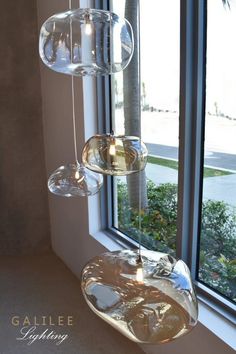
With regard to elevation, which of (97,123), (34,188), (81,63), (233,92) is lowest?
(34,188)

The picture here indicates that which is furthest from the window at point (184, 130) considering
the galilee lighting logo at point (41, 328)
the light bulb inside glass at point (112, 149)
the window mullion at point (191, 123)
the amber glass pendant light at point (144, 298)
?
the amber glass pendant light at point (144, 298)

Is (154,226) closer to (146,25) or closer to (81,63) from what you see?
(146,25)

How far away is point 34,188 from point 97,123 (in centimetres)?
118

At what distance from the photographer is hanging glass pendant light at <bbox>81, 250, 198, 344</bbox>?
2.60ft

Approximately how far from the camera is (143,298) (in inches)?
32.0

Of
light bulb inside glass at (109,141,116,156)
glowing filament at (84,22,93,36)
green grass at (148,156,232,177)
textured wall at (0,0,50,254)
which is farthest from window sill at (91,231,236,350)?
textured wall at (0,0,50,254)

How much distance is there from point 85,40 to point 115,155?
37cm

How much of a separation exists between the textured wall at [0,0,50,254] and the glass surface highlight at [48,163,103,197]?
1803 mm

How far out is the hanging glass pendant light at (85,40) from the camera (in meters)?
1.04

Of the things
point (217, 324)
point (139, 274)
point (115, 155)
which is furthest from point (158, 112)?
point (139, 274)

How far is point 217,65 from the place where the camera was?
5.61 ft

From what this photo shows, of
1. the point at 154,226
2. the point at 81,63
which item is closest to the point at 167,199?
the point at 154,226

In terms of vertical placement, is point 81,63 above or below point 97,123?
above

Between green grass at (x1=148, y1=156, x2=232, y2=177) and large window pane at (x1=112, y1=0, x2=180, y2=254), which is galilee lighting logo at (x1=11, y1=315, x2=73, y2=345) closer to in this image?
large window pane at (x1=112, y1=0, x2=180, y2=254)
